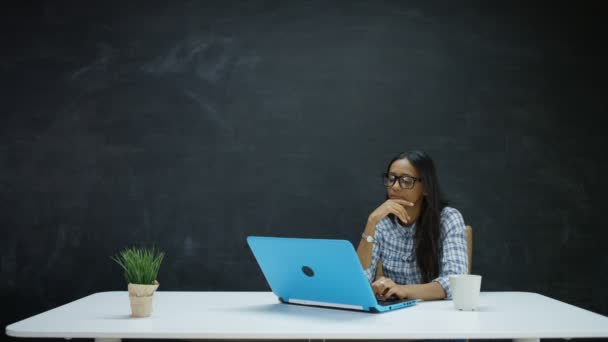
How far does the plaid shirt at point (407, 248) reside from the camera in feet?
7.35

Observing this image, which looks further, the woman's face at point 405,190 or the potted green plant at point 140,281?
the woman's face at point 405,190

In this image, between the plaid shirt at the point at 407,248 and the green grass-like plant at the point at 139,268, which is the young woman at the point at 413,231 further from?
the green grass-like plant at the point at 139,268

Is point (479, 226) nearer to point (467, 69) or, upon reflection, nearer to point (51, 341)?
point (467, 69)

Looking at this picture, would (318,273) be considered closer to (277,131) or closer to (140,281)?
(140,281)

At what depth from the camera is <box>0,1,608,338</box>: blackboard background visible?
11.3 feet

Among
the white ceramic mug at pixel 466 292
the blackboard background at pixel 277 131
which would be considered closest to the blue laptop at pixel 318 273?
the white ceramic mug at pixel 466 292

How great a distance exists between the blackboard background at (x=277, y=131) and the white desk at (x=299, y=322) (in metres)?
1.59

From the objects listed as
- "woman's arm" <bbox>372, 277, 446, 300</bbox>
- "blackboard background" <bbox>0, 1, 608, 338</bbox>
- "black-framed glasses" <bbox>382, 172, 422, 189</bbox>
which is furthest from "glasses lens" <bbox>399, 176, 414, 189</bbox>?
"blackboard background" <bbox>0, 1, 608, 338</bbox>

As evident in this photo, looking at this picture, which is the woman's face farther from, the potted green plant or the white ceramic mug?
the potted green plant

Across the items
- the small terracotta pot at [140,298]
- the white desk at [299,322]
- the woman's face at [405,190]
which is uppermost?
the woman's face at [405,190]

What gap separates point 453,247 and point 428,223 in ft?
0.64

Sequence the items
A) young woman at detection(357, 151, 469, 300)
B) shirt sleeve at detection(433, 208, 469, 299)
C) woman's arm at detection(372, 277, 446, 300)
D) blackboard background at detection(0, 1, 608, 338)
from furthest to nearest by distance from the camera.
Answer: blackboard background at detection(0, 1, 608, 338)
young woman at detection(357, 151, 469, 300)
shirt sleeve at detection(433, 208, 469, 299)
woman's arm at detection(372, 277, 446, 300)

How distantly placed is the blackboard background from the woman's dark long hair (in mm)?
961

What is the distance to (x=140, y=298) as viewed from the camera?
1568 millimetres
